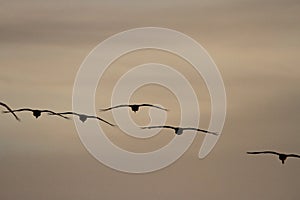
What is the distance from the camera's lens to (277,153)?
89.6 ft

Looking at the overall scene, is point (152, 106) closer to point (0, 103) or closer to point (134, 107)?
point (134, 107)

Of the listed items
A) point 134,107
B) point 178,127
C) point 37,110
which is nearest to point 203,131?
point 178,127

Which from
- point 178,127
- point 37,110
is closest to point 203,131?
point 178,127

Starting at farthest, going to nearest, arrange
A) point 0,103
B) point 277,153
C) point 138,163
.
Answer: point 138,163 < point 277,153 < point 0,103

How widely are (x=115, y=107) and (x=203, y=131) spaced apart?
2.76 metres

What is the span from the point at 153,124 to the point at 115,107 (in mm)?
1337

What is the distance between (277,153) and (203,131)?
2443 millimetres

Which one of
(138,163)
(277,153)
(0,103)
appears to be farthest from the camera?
(138,163)

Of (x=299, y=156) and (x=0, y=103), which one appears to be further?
(x=299, y=156)

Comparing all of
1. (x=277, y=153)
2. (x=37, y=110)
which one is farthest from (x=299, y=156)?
(x=37, y=110)

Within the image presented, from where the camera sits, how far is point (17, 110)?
26922 mm

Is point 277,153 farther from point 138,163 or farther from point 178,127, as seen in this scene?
point 138,163

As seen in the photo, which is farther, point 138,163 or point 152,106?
point 138,163

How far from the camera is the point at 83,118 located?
2658 cm
